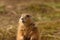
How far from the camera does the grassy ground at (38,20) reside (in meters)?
11.4

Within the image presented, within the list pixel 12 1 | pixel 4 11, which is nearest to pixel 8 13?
pixel 4 11

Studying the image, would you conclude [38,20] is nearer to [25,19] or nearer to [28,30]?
[28,30]

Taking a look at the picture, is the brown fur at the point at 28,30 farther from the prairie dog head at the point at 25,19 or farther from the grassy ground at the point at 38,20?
the grassy ground at the point at 38,20

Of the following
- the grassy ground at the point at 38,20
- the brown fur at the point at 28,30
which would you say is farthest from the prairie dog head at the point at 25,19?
the grassy ground at the point at 38,20

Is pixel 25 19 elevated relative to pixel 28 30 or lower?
elevated

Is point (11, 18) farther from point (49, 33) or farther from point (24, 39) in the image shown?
point (24, 39)

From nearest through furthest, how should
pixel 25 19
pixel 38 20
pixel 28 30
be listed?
pixel 25 19 < pixel 28 30 < pixel 38 20

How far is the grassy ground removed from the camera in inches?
450

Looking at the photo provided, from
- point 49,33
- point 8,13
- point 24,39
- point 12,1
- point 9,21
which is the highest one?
point 12,1

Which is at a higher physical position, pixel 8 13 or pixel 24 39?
pixel 8 13

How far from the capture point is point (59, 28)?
1316 cm

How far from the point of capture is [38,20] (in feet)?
48.0

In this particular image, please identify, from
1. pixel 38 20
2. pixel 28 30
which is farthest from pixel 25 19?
pixel 38 20

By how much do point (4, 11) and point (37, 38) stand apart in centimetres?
737
